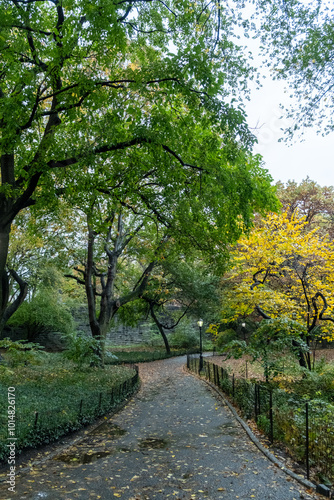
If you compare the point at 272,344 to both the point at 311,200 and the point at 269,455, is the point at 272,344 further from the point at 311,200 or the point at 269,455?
the point at 311,200

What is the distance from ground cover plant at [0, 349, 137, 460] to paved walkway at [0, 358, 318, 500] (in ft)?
1.79

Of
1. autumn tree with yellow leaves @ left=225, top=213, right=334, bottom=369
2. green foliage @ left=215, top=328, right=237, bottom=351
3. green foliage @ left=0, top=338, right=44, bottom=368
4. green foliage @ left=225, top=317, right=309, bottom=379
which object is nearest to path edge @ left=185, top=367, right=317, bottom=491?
green foliage @ left=225, top=317, right=309, bottom=379

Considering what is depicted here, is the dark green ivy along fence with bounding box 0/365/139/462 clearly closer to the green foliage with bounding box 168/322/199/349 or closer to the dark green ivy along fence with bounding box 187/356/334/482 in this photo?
the dark green ivy along fence with bounding box 187/356/334/482

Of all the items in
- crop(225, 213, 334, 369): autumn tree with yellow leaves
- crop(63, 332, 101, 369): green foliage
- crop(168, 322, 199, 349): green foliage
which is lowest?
crop(168, 322, 199, 349): green foliage

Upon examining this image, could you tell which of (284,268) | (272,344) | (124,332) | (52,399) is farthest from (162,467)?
(124,332)

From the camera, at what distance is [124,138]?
305 inches

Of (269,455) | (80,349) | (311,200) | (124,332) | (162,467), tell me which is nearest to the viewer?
(162,467)

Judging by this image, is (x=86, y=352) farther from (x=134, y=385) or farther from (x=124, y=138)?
(x=124, y=138)

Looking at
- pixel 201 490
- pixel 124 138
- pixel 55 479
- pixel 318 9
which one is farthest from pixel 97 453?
pixel 318 9

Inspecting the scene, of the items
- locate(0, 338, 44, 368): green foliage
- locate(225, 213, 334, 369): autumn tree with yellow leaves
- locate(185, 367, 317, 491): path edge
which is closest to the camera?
locate(185, 367, 317, 491): path edge

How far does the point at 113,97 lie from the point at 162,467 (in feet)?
23.3

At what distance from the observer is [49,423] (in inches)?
278

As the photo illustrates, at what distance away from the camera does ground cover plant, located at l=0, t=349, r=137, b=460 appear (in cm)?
659

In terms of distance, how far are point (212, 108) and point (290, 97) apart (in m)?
1.91
